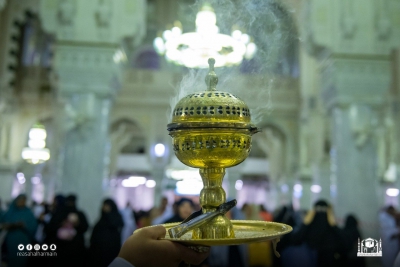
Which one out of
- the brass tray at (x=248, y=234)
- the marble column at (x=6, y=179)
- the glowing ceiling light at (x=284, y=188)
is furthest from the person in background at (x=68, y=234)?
the glowing ceiling light at (x=284, y=188)

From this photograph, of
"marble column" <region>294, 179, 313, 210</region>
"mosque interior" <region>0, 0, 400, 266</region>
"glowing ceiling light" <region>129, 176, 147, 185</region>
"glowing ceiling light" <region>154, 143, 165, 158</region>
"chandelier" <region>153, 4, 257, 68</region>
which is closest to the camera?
"mosque interior" <region>0, 0, 400, 266</region>

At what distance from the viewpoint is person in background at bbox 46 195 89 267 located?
368 cm

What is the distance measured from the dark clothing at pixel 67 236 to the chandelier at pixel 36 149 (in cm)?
791

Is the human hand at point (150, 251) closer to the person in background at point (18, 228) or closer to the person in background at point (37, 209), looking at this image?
the person in background at point (18, 228)

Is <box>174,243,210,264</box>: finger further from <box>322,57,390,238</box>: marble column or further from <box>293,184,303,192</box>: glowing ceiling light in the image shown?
<box>293,184,303,192</box>: glowing ceiling light

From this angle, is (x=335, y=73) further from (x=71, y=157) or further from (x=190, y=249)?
(x=190, y=249)

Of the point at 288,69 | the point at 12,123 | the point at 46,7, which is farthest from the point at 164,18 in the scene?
the point at 46,7

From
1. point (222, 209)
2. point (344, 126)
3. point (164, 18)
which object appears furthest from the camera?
point (164, 18)

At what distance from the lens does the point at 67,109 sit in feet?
20.6

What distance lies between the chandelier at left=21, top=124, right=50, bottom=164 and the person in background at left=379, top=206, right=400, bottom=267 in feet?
29.0

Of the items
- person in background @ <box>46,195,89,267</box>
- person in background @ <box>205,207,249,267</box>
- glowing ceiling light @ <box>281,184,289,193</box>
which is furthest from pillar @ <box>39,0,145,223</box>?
glowing ceiling light @ <box>281,184,289,193</box>

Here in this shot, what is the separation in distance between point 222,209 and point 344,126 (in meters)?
5.93

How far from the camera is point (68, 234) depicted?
382cm

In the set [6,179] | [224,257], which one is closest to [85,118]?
[224,257]
